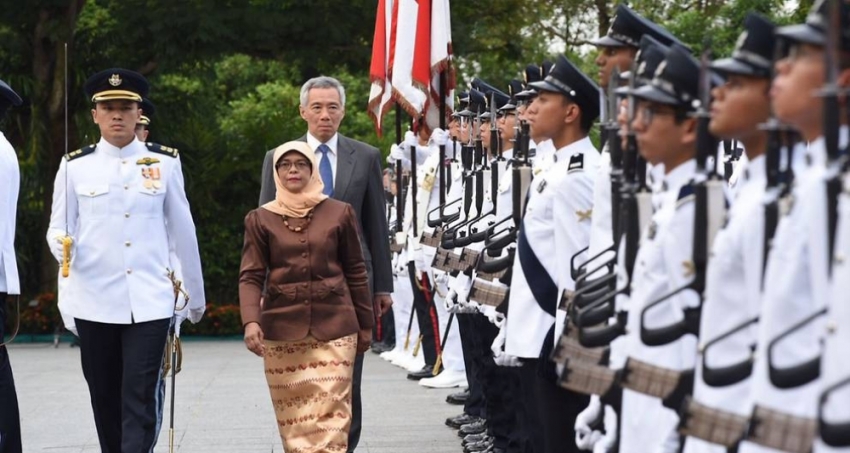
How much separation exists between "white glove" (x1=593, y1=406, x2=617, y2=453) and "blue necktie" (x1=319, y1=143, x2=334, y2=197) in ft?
12.9

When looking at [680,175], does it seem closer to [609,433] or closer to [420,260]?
[609,433]

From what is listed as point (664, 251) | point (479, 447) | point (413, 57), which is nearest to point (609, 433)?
point (664, 251)

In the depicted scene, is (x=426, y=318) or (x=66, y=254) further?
(x=426, y=318)

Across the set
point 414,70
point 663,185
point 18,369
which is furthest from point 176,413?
point 663,185

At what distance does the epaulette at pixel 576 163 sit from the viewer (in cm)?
727

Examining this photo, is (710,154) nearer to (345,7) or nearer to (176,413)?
(176,413)

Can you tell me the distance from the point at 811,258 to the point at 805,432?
39 cm

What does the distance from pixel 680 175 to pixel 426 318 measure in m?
9.58

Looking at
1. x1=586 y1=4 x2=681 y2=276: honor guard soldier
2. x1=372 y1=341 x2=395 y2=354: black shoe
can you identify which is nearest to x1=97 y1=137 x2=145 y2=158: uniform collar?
x1=586 y1=4 x2=681 y2=276: honor guard soldier

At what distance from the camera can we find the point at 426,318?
1488 cm

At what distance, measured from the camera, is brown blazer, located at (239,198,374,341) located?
325 inches

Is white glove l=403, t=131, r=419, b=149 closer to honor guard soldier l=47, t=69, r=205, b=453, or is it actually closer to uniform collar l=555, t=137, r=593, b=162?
honor guard soldier l=47, t=69, r=205, b=453

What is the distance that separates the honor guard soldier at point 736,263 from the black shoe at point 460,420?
21.5 feet

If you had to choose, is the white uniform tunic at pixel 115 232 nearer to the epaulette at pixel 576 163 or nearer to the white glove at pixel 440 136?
the epaulette at pixel 576 163
